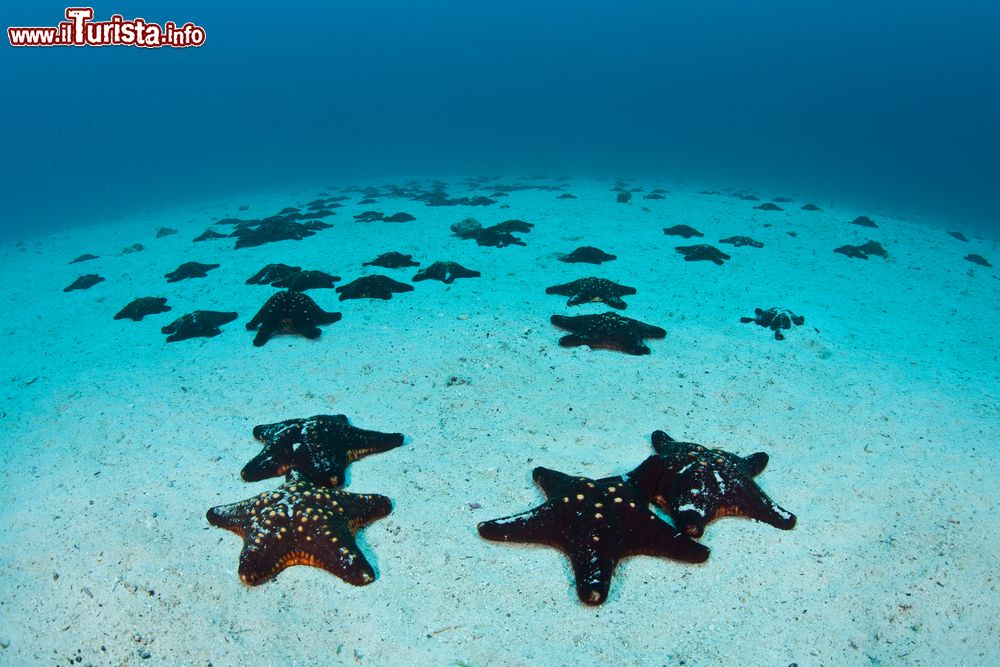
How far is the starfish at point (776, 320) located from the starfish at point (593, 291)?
3015 mm

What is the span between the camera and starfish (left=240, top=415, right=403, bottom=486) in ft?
21.7

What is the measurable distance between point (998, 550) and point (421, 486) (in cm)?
692

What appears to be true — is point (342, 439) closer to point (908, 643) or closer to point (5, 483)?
point (5, 483)

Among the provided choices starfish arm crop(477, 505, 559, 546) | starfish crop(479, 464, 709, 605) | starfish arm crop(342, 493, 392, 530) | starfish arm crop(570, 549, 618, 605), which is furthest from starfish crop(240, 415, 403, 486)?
starfish arm crop(570, 549, 618, 605)

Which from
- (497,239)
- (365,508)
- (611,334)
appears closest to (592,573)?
(365,508)

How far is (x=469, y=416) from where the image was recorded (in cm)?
838

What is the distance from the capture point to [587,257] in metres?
17.0

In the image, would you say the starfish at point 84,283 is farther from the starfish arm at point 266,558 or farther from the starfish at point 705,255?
the starfish at point 705,255

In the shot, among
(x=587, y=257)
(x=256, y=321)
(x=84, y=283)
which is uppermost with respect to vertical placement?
(x=587, y=257)

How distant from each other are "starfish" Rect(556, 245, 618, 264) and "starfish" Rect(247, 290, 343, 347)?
866 centimetres

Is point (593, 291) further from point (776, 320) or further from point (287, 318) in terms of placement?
point (287, 318)

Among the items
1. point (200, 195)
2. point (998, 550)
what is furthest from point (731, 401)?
point (200, 195)

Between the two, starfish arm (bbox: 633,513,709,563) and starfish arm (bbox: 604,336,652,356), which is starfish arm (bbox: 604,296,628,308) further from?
starfish arm (bbox: 633,513,709,563)

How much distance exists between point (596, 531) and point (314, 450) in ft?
12.4
